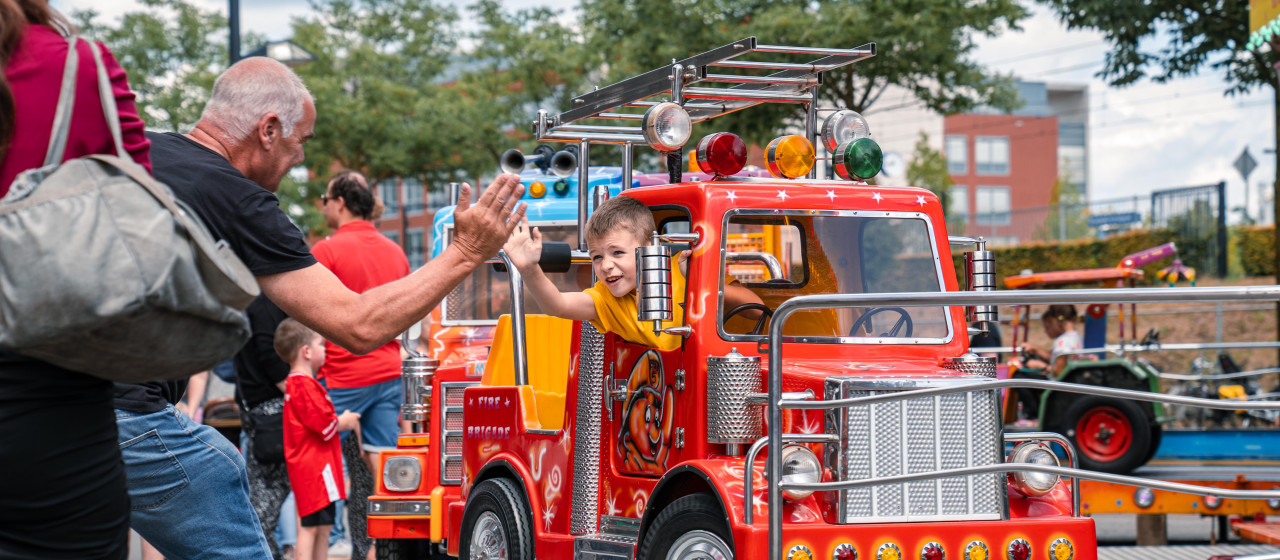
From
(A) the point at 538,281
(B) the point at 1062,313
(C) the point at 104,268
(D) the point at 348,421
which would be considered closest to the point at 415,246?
(B) the point at 1062,313

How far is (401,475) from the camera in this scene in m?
7.30

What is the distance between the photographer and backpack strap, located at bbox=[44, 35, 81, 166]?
7.98 ft

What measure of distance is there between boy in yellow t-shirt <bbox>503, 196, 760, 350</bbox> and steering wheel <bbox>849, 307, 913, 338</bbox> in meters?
0.43

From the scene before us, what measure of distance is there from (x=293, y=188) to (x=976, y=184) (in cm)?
6651

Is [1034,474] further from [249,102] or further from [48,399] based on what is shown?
[48,399]

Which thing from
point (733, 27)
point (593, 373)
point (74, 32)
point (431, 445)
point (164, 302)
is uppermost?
point (733, 27)

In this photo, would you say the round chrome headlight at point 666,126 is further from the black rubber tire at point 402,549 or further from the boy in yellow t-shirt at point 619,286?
the black rubber tire at point 402,549

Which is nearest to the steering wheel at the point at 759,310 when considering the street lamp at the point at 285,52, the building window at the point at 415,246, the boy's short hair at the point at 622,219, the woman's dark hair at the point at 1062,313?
the boy's short hair at the point at 622,219

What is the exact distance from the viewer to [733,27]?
64.9 feet

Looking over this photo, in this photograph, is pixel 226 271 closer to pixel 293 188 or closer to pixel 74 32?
pixel 74 32

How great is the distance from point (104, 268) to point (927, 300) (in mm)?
2323

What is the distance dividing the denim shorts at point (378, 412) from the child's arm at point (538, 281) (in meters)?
3.28

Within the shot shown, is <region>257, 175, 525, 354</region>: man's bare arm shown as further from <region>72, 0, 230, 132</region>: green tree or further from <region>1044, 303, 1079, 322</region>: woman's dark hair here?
<region>72, 0, 230, 132</region>: green tree

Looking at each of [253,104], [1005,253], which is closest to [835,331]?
[253,104]
